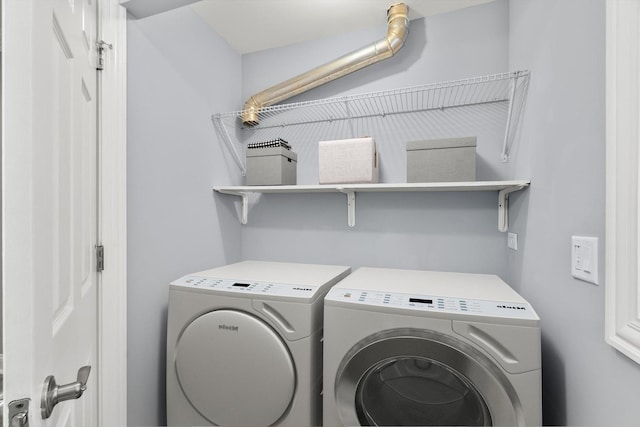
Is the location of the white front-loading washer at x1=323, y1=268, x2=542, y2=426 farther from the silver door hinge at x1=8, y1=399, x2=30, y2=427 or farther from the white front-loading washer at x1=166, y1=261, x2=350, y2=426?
the silver door hinge at x1=8, y1=399, x2=30, y2=427

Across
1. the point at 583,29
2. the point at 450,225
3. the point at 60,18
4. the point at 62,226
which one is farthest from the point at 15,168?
the point at 450,225

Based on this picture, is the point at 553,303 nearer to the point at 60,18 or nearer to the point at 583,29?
the point at 583,29

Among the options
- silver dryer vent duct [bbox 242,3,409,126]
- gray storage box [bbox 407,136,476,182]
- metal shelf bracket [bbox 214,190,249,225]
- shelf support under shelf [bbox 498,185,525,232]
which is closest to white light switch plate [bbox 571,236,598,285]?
gray storage box [bbox 407,136,476,182]

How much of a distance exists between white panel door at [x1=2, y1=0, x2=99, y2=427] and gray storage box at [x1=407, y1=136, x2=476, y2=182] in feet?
4.50

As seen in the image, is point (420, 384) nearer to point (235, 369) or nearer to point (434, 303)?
point (434, 303)

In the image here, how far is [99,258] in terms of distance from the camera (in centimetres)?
117

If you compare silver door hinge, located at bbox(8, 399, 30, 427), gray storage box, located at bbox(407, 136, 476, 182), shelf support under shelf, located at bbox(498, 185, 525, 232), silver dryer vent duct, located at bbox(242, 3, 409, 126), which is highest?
silver dryer vent duct, located at bbox(242, 3, 409, 126)

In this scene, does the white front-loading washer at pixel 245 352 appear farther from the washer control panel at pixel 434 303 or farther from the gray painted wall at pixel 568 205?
the gray painted wall at pixel 568 205

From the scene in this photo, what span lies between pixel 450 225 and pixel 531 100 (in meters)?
0.74

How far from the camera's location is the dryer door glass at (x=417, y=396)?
1.04 metres

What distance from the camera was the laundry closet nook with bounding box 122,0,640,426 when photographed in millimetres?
872

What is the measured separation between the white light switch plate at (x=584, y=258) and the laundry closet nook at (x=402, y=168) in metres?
0.02

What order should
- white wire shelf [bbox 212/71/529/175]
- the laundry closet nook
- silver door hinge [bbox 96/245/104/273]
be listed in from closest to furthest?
the laundry closet nook → silver door hinge [bbox 96/245/104/273] → white wire shelf [bbox 212/71/529/175]

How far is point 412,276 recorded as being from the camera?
60.8 inches
